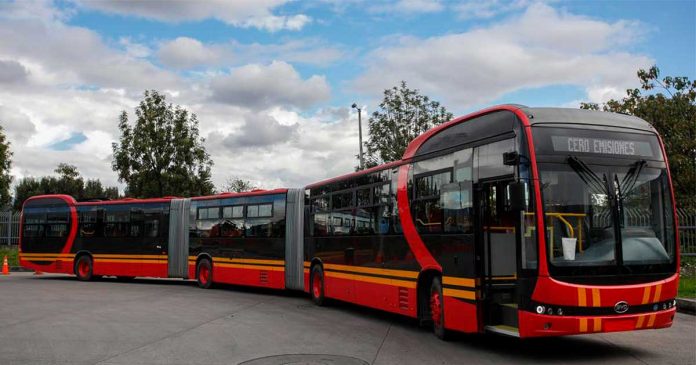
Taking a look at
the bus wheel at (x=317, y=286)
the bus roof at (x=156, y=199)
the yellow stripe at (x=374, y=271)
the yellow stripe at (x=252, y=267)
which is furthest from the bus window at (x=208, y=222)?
the yellow stripe at (x=374, y=271)

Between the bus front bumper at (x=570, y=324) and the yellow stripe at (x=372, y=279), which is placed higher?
the yellow stripe at (x=372, y=279)

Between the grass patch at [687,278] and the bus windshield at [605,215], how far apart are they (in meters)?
7.44

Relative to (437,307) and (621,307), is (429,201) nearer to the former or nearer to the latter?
(437,307)

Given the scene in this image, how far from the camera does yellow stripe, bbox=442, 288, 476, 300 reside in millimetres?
9336

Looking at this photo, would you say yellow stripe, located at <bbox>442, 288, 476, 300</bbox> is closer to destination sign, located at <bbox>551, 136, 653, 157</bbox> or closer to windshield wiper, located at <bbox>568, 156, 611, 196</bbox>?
windshield wiper, located at <bbox>568, 156, 611, 196</bbox>

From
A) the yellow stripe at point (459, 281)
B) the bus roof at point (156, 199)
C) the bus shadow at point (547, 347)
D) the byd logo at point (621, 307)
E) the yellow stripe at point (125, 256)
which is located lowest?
the bus shadow at point (547, 347)

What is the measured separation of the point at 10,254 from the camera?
33.2 meters

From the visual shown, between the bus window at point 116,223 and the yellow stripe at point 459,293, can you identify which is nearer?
the yellow stripe at point 459,293

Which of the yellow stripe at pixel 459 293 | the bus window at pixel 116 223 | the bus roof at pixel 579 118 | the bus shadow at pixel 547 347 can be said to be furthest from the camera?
the bus window at pixel 116 223

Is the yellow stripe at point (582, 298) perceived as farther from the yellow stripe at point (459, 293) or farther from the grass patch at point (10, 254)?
the grass patch at point (10, 254)

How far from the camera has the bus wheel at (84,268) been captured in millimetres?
24562

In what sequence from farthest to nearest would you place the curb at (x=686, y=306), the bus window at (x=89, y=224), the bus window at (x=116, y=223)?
the bus window at (x=89, y=224) → the bus window at (x=116, y=223) → the curb at (x=686, y=306)

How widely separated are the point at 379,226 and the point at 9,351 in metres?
6.62

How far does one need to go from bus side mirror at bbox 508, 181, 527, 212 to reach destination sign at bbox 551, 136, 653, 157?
745 mm
